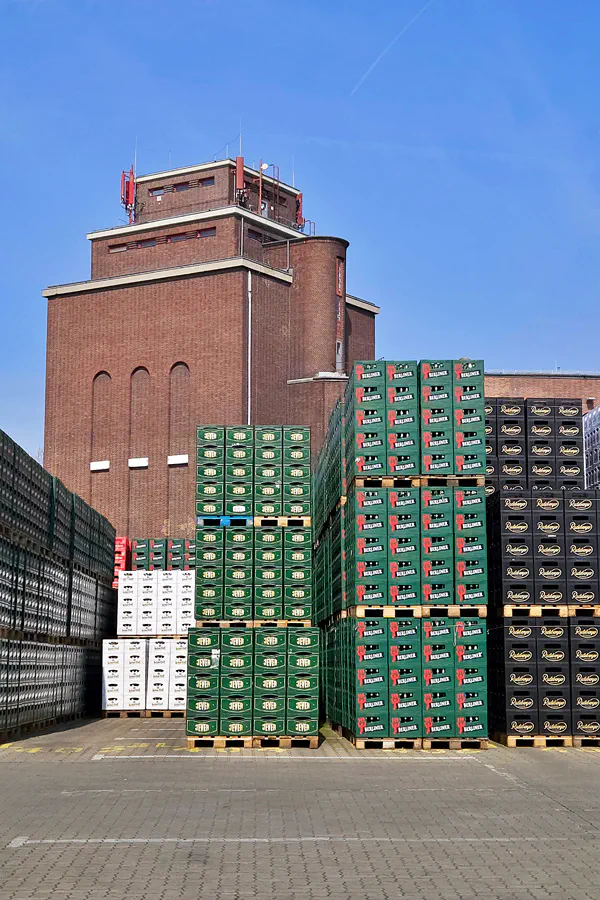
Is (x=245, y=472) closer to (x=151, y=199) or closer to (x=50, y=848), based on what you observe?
(x=50, y=848)

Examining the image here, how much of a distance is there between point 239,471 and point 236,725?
4.18 metres

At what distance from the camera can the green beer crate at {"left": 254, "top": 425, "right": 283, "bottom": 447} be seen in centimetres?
1812

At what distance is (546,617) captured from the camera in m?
16.2

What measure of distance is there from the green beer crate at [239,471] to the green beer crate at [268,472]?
9 centimetres

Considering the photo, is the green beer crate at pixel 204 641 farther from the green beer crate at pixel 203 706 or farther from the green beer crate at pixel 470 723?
the green beer crate at pixel 470 723

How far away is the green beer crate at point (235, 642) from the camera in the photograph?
1566 cm

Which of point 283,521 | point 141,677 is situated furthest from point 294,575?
point 141,677

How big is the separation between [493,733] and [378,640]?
2951 millimetres

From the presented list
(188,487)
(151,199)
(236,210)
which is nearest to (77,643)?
(188,487)

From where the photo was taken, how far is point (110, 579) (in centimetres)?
2720

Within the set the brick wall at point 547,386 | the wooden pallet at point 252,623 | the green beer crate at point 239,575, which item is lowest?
the wooden pallet at point 252,623

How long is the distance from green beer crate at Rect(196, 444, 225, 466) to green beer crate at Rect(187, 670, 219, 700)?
12.2ft

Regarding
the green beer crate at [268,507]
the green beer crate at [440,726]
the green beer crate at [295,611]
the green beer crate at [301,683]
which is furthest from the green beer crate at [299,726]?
the green beer crate at [268,507]

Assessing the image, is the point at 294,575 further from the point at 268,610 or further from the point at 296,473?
the point at 296,473
